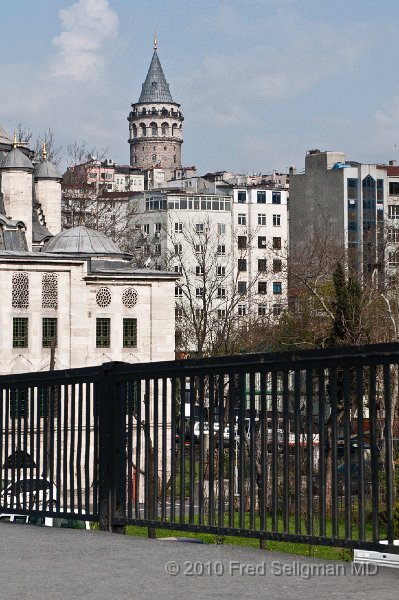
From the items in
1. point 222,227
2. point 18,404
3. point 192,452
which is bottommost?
point 192,452

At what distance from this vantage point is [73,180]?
84250mm

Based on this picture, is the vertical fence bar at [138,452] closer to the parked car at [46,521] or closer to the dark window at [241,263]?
the parked car at [46,521]

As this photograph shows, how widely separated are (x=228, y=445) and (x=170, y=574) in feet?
3.54

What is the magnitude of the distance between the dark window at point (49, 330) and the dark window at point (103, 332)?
7.15ft

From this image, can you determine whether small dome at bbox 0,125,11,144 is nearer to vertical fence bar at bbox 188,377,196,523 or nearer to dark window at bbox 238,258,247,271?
dark window at bbox 238,258,247,271

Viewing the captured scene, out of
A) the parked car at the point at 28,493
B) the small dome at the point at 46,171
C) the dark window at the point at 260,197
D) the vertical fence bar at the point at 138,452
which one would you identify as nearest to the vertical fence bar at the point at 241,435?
the vertical fence bar at the point at 138,452

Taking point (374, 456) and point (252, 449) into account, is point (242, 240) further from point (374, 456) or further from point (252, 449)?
point (374, 456)

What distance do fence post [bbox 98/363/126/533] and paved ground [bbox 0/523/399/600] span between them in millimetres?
662

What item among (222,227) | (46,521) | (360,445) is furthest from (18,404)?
(222,227)

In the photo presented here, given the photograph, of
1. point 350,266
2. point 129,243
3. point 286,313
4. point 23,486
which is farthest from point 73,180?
point 23,486

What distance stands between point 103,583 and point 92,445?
2.20 metres

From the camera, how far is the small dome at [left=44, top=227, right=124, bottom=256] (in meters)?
67.1

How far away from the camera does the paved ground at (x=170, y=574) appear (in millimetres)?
5473

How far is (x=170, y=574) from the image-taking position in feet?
19.5
